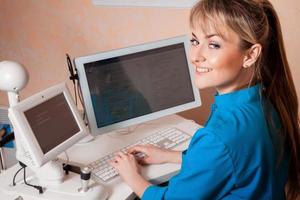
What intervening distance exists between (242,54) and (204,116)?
106cm

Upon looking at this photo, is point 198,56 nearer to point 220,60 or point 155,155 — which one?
point 220,60

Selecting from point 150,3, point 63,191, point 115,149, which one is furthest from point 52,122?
point 150,3

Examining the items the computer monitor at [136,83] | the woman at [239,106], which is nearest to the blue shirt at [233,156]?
the woman at [239,106]

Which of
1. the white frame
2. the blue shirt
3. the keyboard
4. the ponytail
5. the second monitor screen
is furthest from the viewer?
the white frame

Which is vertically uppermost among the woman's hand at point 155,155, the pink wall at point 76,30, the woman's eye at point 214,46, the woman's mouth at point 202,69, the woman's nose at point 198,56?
the pink wall at point 76,30

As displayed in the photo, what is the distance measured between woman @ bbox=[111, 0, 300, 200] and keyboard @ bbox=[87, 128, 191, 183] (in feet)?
0.82

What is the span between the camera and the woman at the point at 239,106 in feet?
2.98

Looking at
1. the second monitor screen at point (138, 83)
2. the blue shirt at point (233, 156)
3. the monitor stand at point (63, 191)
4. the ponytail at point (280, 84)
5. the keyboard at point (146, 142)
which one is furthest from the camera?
the second monitor screen at point (138, 83)

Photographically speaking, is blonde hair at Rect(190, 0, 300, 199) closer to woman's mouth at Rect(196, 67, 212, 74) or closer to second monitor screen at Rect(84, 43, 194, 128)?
woman's mouth at Rect(196, 67, 212, 74)

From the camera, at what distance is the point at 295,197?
49.9 inches

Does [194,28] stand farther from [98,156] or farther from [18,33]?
[18,33]

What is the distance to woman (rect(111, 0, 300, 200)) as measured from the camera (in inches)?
35.8

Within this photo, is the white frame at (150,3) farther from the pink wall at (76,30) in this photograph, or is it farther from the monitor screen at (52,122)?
the monitor screen at (52,122)

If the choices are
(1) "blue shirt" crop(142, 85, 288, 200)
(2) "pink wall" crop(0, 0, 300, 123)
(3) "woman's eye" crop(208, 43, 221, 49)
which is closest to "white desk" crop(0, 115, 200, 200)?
(1) "blue shirt" crop(142, 85, 288, 200)
